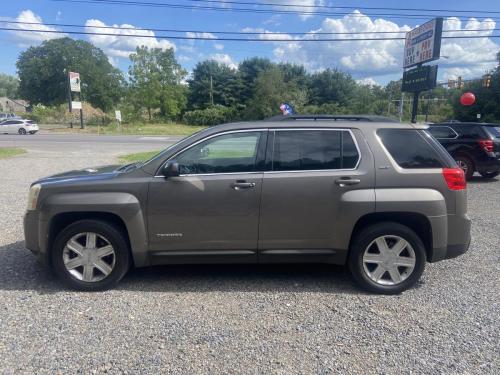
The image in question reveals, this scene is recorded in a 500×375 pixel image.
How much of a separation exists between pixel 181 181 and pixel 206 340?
5.01ft

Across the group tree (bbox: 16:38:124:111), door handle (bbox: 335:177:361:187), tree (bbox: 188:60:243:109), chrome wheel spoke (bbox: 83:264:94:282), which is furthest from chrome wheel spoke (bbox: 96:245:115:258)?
tree (bbox: 16:38:124:111)

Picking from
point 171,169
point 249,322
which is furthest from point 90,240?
point 249,322

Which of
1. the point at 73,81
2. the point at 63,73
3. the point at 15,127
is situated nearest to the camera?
the point at 15,127

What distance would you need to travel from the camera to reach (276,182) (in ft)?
12.5

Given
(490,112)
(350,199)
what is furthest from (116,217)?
(490,112)

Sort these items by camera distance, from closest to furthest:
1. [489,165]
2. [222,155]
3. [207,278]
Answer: [222,155] → [207,278] → [489,165]

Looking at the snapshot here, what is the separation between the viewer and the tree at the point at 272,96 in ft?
191

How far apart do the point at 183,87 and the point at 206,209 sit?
209 feet

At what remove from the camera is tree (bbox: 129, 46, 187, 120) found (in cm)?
5888

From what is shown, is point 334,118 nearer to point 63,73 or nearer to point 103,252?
point 103,252

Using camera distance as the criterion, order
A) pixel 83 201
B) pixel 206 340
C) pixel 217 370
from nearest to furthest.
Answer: pixel 217 370, pixel 206 340, pixel 83 201

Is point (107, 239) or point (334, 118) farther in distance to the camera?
point (334, 118)

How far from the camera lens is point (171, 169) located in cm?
374

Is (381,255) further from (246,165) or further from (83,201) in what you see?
(83,201)
